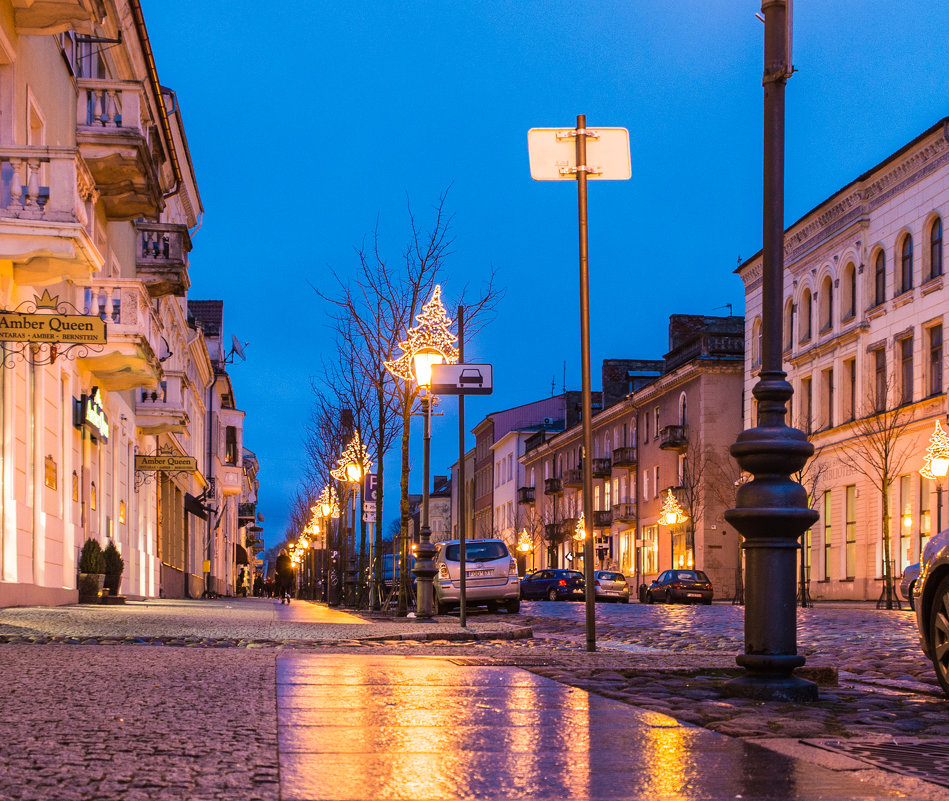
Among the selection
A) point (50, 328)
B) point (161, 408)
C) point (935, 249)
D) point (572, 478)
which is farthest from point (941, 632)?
point (572, 478)

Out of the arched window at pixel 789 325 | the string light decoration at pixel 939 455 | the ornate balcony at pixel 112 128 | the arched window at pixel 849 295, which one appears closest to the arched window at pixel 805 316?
the arched window at pixel 789 325

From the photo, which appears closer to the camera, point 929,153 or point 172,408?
point 172,408

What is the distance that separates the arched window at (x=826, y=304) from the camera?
174 ft

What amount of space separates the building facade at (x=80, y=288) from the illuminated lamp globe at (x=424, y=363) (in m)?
5.19

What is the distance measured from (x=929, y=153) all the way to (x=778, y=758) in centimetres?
4170

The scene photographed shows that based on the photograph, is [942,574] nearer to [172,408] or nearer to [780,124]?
[780,124]

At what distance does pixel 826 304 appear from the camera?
5344cm

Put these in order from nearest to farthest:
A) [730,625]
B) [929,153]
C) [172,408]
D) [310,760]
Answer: [310,760]
[730,625]
[172,408]
[929,153]

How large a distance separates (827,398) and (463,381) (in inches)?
1478

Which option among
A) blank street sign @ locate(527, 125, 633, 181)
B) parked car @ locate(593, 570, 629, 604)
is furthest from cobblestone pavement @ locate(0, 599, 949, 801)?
parked car @ locate(593, 570, 629, 604)

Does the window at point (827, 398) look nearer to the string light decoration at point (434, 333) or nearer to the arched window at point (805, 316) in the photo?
the arched window at point (805, 316)

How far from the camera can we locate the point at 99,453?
28.0m

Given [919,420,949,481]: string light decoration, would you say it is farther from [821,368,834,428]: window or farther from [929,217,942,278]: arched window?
[821,368,834,428]: window

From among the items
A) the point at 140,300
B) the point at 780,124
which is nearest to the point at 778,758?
the point at 780,124
